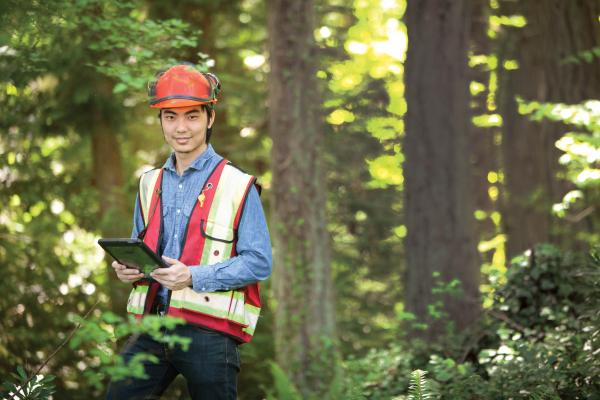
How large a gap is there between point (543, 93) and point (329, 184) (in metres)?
6.40

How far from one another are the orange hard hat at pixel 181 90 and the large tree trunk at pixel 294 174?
7.39m

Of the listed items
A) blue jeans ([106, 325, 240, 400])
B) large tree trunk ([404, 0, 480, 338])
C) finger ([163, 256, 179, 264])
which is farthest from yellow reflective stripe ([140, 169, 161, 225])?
large tree trunk ([404, 0, 480, 338])

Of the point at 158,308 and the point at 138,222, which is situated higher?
the point at 138,222

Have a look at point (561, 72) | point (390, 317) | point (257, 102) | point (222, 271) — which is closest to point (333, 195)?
point (257, 102)

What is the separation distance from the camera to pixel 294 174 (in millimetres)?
11680

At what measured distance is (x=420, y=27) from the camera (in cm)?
1040

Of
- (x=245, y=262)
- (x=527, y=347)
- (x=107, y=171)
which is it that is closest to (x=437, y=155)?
(x=527, y=347)

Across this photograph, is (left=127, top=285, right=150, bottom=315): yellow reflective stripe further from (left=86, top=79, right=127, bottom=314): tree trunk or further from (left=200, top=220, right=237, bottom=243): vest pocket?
(left=86, top=79, right=127, bottom=314): tree trunk

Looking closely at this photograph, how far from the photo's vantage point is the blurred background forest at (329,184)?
6.48 meters

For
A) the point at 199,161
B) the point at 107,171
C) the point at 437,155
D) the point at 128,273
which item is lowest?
the point at 128,273

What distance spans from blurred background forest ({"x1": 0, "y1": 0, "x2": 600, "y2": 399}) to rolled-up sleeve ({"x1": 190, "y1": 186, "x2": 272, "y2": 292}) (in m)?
0.56

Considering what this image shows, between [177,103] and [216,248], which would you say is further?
[177,103]

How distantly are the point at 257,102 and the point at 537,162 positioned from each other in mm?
5111

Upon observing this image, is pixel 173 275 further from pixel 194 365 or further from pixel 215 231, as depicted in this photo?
pixel 194 365
